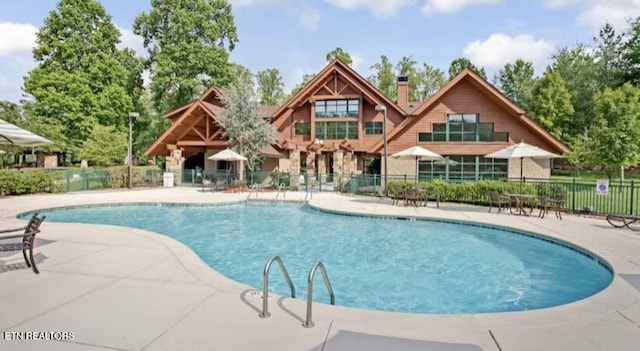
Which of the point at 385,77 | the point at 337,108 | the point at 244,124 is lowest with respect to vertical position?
the point at 244,124

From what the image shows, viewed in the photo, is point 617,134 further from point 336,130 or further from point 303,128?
point 303,128

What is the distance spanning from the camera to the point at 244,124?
2225 cm

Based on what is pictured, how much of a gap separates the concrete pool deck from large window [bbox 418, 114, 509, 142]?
1736 centimetres

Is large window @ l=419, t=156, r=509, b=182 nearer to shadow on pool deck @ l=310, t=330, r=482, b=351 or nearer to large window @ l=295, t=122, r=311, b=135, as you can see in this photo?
large window @ l=295, t=122, r=311, b=135

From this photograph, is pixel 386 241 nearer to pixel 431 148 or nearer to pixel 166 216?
pixel 166 216

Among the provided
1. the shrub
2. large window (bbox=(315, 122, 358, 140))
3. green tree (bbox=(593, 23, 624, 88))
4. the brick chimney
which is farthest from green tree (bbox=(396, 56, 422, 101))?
the shrub

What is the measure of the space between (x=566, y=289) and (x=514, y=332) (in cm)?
378

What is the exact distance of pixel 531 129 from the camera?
21828 mm

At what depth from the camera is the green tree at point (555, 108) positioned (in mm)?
40844

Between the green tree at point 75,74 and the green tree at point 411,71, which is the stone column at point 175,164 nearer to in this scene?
the green tree at point 75,74

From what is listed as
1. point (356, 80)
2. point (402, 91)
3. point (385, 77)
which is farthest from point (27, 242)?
point (385, 77)

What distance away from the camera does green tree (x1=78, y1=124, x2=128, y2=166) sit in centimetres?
3444

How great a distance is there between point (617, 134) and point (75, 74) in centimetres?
4638

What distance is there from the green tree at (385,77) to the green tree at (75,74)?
33.1 meters
